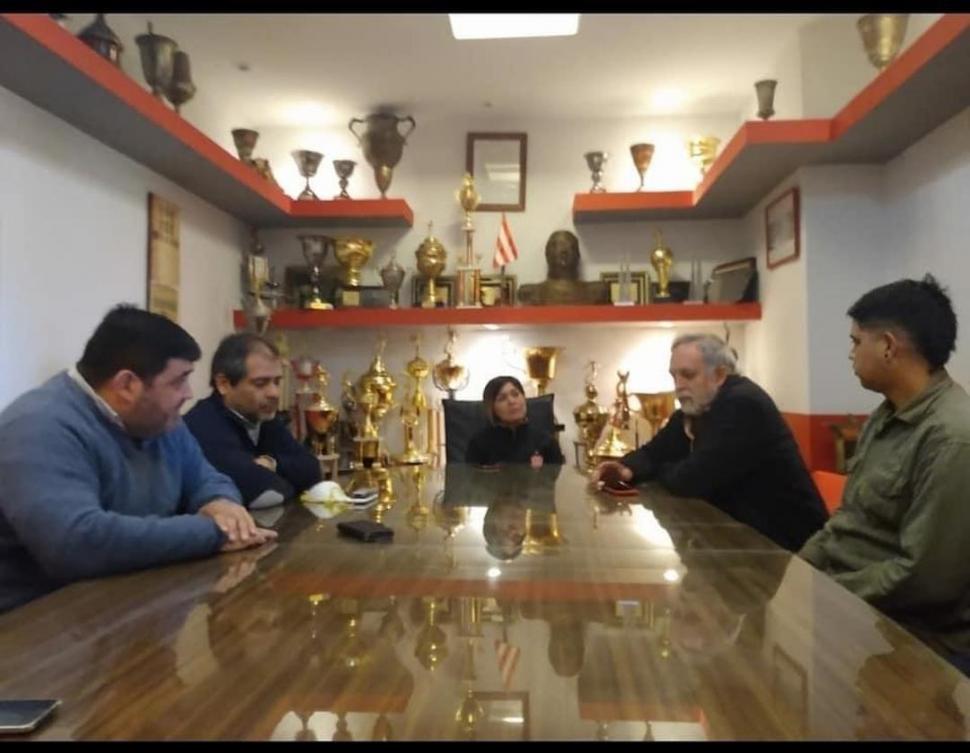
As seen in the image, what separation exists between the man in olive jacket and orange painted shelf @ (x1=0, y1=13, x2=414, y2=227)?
2.33 m

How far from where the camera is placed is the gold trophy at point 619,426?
4.35 metres

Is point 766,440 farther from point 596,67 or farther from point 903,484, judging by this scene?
point 596,67

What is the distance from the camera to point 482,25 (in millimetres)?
3223

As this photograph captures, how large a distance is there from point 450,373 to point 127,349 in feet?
10.3

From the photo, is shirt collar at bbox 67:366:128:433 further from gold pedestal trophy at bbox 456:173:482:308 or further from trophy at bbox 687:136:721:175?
trophy at bbox 687:136:721:175

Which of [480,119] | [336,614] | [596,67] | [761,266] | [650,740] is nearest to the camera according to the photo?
[650,740]

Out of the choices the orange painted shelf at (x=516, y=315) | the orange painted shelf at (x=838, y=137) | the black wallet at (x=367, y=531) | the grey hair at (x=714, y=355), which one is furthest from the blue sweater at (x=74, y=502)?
the orange painted shelf at (x=516, y=315)

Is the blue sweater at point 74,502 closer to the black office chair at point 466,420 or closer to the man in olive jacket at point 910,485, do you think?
the man in olive jacket at point 910,485

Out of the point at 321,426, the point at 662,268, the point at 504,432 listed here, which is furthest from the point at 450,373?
A: the point at 662,268

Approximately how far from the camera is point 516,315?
430cm

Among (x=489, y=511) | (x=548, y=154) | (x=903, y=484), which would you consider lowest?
(x=489, y=511)

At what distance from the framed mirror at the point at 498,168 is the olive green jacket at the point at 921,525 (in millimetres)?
3377

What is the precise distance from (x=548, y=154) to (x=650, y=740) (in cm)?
442

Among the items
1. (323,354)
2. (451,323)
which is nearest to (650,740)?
(451,323)
